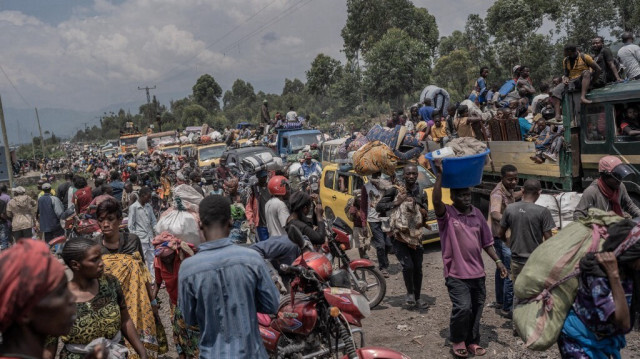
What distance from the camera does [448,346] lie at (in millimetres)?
5219

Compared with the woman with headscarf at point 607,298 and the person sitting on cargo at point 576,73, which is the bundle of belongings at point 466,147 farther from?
the person sitting on cargo at point 576,73

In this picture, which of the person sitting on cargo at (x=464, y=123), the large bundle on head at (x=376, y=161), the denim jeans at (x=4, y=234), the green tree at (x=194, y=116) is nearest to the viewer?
the large bundle on head at (x=376, y=161)

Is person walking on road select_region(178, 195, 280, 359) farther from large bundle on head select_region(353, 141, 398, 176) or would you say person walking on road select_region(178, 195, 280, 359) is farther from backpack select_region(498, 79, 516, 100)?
backpack select_region(498, 79, 516, 100)

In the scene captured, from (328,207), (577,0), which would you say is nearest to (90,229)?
(328,207)

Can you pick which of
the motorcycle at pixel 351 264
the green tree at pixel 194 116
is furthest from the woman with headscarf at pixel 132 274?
the green tree at pixel 194 116

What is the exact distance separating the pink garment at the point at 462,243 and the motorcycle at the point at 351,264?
3.43 feet

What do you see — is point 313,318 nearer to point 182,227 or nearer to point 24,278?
point 182,227

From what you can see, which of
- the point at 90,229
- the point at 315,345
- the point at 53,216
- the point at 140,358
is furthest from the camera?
the point at 53,216

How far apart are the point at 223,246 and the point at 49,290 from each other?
114 centimetres

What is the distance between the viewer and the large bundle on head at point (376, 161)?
274 inches

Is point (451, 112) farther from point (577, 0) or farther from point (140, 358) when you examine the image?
point (577, 0)

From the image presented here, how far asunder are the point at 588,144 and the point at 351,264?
4.73 m

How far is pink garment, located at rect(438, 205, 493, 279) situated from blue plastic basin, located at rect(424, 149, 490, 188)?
35cm

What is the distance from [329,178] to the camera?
10.7m
